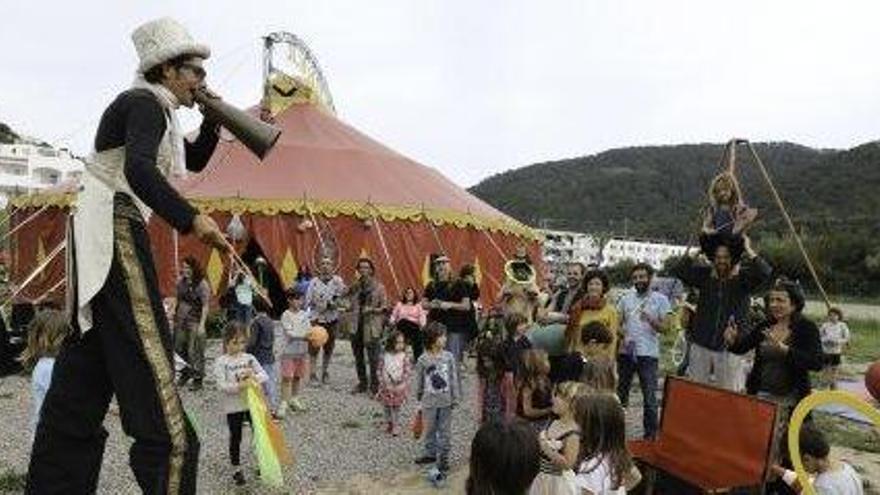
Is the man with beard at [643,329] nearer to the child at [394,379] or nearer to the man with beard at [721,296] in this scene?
the man with beard at [721,296]

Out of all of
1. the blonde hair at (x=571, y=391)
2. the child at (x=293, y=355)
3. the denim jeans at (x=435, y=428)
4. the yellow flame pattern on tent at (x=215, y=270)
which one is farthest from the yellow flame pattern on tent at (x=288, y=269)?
the blonde hair at (x=571, y=391)

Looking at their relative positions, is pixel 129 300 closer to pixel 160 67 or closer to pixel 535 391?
pixel 160 67

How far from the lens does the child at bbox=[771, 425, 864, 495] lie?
466 centimetres

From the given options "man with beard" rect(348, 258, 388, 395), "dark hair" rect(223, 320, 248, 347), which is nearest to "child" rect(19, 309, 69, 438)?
"dark hair" rect(223, 320, 248, 347)

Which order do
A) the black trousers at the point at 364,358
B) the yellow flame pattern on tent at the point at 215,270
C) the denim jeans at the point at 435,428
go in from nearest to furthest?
the denim jeans at the point at 435,428 < the black trousers at the point at 364,358 < the yellow flame pattern on tent at the point at 215,270

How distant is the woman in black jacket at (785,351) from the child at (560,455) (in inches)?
70.9

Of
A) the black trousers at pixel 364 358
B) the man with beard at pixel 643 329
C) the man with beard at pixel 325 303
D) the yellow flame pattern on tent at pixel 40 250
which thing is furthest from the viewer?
the yellow flame pattern on tent at pixel 40 250

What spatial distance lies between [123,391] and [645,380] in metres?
5.69

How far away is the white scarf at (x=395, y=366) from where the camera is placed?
320 inches

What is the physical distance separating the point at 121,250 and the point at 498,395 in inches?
183

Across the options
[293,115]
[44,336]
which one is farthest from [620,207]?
[44,336]

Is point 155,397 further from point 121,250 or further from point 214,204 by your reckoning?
point 214,204

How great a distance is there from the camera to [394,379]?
26.7 ft

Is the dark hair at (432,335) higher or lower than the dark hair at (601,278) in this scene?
lower
